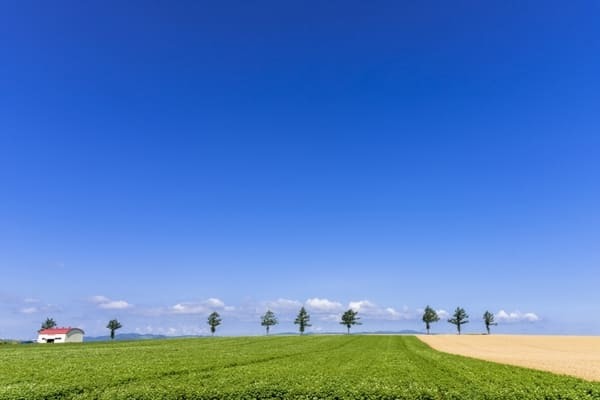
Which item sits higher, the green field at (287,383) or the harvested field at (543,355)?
the green field at (287,383)

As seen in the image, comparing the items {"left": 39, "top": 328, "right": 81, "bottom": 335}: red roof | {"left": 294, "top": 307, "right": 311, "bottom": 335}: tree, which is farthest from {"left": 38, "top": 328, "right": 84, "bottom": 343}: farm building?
{"left": 294, "top": 307, "right": 311, "bottom": 335}: tree

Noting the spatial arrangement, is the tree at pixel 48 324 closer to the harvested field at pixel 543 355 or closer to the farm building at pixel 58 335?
the farm building at pixel 58 335

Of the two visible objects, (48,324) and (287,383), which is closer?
(287,383)

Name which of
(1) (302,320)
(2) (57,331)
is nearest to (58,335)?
(2) (57,331)

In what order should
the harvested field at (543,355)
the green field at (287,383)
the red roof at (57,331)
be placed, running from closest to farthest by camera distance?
1. the green field at (287,383)
2. the harvested field at (543,355)
3. the red roof at (57,331)

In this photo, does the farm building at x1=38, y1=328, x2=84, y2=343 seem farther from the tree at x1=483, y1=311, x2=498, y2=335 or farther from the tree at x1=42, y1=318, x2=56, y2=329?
the tree at x1=483, y1=311, x2=498, y2=335

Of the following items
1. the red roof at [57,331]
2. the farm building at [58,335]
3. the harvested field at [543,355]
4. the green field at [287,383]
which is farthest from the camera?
the red roof at [57,331]

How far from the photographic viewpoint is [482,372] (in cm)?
3694

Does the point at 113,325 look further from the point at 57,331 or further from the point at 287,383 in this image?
the point at 287,383

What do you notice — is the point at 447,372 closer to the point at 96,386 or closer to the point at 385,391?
the point at 385,391

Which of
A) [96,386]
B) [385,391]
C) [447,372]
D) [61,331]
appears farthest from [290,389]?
[61,331]

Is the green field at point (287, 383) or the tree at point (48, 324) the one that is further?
the tree at point (48, 324)

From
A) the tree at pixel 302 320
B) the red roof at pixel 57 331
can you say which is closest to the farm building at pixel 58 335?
the red roof at pixel 57 331

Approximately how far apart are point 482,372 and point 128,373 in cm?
3010
